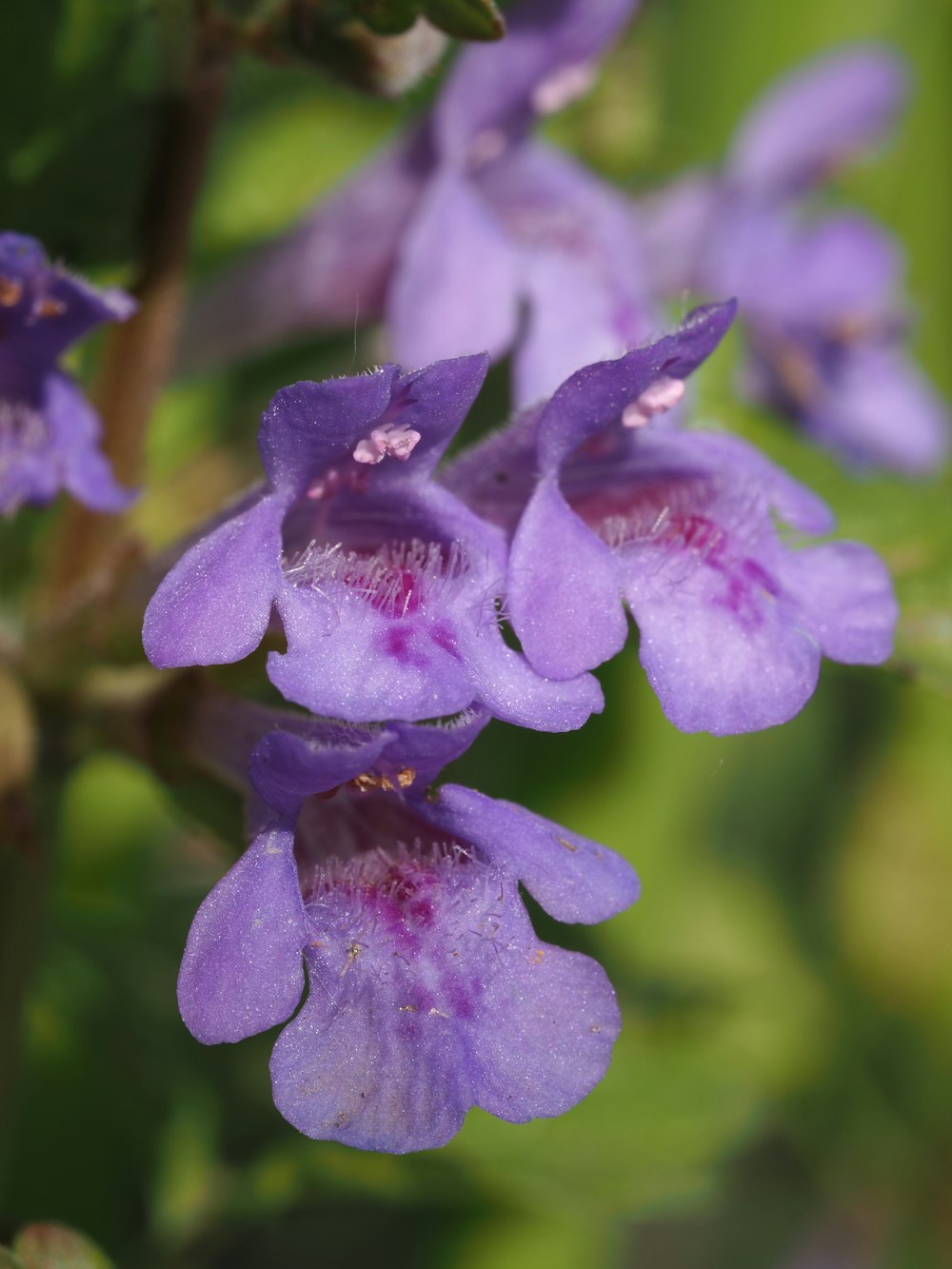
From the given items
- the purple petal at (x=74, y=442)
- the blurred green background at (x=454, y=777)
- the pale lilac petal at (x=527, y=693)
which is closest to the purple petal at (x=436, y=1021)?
the pale lilac petal at (x=527, y=693)

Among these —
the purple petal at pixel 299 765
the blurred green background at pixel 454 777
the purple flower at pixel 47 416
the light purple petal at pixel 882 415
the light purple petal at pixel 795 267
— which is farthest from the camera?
the light purple petal at pixel 882 415

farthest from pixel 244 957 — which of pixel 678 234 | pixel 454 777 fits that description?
pixel 678 234

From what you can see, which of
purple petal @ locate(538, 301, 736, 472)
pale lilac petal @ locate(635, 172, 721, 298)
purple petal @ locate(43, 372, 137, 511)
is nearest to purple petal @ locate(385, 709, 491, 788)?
purple petal @ locate(538, 301, 736, 472)

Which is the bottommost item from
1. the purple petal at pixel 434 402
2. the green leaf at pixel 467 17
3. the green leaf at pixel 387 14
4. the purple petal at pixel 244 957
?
the purple petal at pixel 244 957

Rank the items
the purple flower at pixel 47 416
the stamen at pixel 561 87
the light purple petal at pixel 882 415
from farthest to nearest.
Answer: the light purple petal at pixel 882 415
the stamen at pixel 561 87
the purple flower at pixel 47 416

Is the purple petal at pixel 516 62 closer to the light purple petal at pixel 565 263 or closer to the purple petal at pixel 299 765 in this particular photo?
the light purple petal at pixel 565 263

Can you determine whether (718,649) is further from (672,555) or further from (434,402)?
(434,402)
